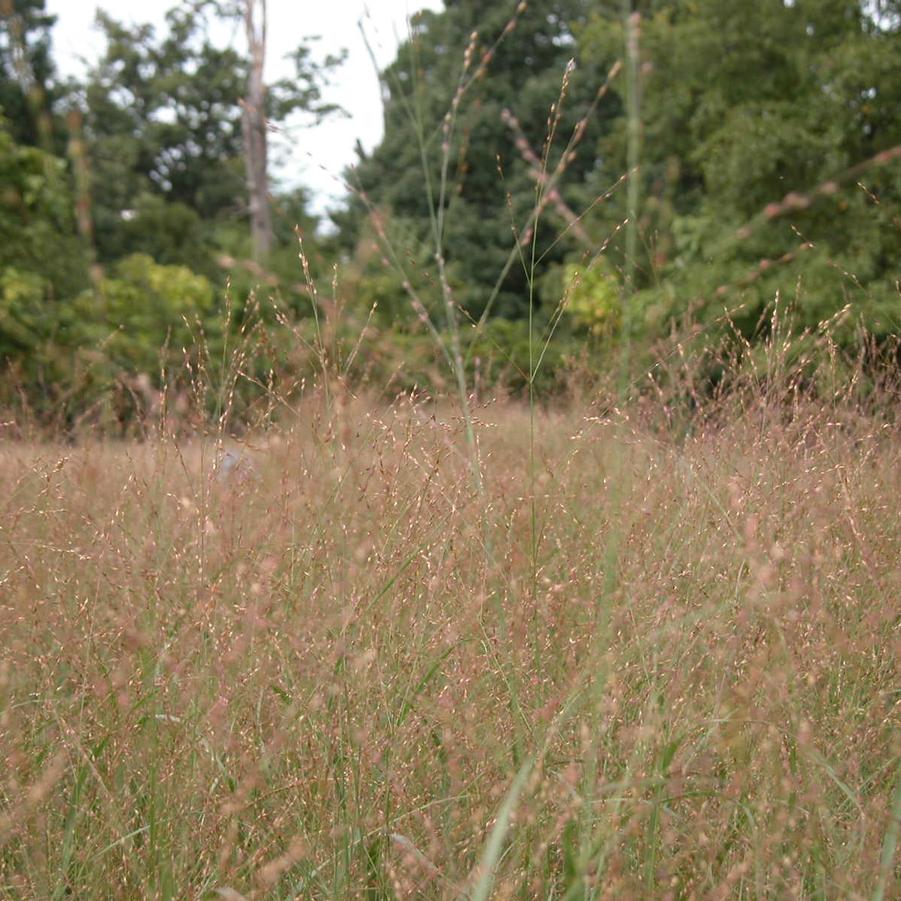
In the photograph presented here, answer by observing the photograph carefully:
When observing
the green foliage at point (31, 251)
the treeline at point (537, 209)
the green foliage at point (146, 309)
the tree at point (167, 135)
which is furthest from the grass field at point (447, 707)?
the tree at point (167, 135)

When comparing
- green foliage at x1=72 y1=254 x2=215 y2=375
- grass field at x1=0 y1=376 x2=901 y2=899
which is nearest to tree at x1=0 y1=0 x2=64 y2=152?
green foliage at x1=72 y1=254 x2=215 y2=375

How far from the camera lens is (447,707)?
4.94ft

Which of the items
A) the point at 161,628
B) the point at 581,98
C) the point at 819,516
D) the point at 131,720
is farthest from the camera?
the point at 581,98

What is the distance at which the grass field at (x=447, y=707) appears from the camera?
131cm

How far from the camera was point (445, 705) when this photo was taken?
1.49 meters

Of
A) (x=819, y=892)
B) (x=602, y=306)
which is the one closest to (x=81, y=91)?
(x=602, y=306)

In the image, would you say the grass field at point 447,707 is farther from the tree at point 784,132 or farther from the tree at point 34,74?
the tree at point 34,74

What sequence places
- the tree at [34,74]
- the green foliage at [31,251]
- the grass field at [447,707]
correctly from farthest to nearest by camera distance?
1. the tree at [34,74]
2. the green foliage at [31,251]
3. the grass field at [447,707]

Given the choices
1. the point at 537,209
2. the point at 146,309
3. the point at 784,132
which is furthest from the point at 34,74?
the point at 537,209

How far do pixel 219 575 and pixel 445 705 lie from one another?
54 cm

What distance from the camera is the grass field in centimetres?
131

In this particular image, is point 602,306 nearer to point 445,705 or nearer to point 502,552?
point 502,552

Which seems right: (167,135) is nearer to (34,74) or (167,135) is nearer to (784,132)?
(34,74)

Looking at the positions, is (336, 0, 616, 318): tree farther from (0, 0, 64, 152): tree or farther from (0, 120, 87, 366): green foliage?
(0, 120, 87, 366): green foliage
